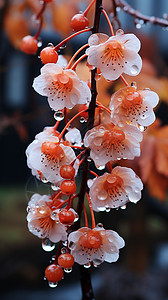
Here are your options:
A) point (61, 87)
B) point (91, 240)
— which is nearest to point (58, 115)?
point (61, 87)

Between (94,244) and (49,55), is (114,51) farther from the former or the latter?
(94,244)

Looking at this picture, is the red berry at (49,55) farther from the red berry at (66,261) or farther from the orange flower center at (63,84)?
the red berry at (66,261)

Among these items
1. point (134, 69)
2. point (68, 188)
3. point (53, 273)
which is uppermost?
point (134, 69)

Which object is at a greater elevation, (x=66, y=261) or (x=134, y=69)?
(x=134, y=69)

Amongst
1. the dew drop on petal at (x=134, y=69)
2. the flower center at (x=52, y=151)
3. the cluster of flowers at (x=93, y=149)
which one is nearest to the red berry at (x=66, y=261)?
the cluster of flowers at (x=93, y=149)

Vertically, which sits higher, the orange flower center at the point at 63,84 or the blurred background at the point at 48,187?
the orange flower center at the point at 63,84

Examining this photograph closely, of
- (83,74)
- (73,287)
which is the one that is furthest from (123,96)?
(73,287)
